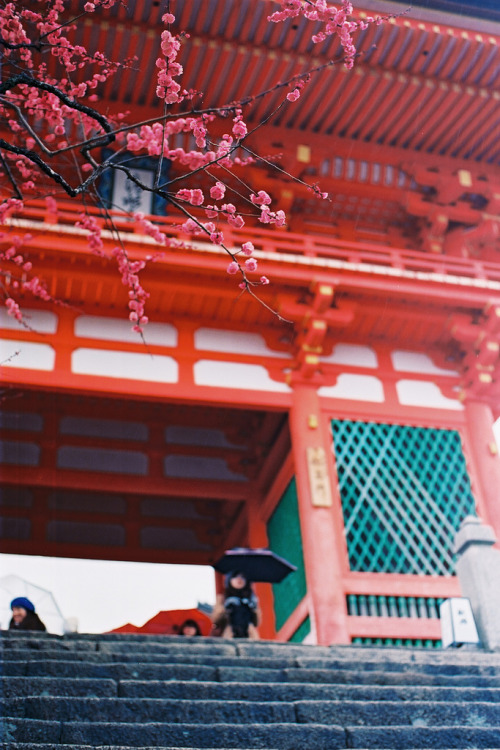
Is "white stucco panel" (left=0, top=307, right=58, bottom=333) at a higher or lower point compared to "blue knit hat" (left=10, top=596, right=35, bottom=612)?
higher

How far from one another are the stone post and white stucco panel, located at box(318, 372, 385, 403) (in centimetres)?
294

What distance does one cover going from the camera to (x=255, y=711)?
419 centimetres

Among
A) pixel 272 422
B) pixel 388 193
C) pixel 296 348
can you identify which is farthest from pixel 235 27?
pixel 272 422

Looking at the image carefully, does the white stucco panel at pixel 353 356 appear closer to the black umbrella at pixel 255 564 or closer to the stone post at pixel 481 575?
the black umbrella at pixel 255 564

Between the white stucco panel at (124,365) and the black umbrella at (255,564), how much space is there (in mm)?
2312

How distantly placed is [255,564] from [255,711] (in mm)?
4067

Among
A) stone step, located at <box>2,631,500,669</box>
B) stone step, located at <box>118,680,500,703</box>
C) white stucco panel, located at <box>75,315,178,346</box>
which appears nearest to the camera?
stone step, located at <box>118,680,500,703</box>

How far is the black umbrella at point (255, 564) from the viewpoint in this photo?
320 inches

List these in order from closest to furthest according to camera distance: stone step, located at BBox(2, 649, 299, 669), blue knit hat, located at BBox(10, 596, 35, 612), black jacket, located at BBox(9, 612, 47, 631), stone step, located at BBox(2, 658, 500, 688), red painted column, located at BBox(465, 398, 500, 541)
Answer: stone step, located at BBox(2, 658, 500, 688)
stone step, located at BBox(2, 649, 299, 669)
black jacket, located at BBox(9, 612, 47, 631)
blue knit hat, located at BBox(10, 596, 35, 612)
red painted column, located at BBox(465, 398, 500, 541)

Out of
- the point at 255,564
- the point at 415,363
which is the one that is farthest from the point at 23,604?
the point at 415,363

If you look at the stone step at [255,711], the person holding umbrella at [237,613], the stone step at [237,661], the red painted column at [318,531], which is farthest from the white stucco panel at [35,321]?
the stone step at [255,711]

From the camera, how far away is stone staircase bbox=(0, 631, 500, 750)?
3.81 metres

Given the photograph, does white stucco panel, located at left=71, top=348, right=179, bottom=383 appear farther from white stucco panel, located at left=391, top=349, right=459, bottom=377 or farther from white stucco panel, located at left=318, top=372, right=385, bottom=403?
white stucco panel, located at left=391, top=349, right=459, bottom=377

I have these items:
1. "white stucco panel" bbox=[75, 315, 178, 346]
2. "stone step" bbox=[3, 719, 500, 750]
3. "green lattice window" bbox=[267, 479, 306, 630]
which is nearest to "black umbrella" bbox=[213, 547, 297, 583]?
"green lattice window" bbox=[267, 479, 306, 630]
